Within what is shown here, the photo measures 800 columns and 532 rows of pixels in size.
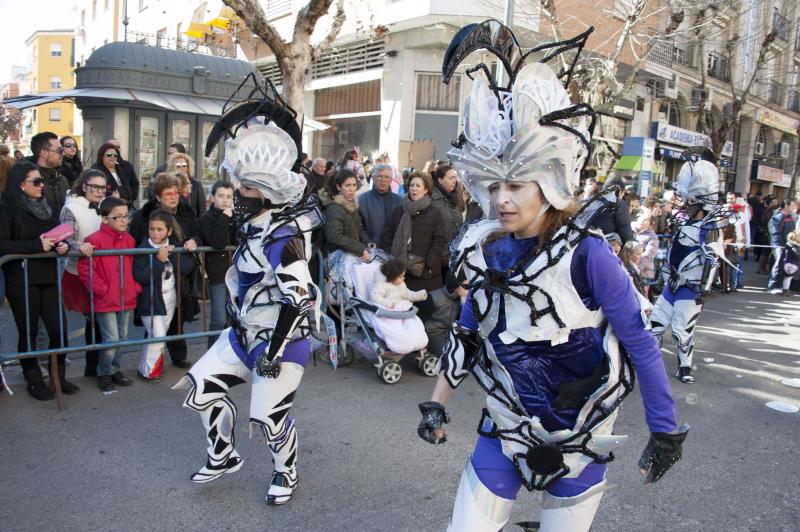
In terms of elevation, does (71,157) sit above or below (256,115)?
below

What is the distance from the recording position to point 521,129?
2.22 meters

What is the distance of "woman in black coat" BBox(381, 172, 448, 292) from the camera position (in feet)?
22.5

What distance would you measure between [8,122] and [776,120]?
1842 inches

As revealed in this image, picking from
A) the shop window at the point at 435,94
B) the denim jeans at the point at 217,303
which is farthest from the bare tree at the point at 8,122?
the denim jeans at the point at 217,303

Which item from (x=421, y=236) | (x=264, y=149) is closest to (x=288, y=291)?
(x=264, y=149)

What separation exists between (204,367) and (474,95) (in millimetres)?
2217

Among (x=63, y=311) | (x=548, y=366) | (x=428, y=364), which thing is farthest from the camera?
(x=428, y=364)

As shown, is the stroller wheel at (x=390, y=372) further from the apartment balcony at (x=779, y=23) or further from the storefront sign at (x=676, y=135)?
the storefront sign at (x=676, y=135)

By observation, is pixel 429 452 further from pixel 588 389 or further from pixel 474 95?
pixel 474 95

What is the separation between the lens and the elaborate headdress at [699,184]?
6.84 m

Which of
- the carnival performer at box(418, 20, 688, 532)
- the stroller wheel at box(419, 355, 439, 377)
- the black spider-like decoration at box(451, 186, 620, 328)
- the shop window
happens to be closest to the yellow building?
the shop window

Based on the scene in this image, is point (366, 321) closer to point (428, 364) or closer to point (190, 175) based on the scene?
point (428, 364)

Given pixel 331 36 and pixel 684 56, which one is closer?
pixel 331 36

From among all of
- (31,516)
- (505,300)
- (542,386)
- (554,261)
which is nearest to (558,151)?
(554,261)
